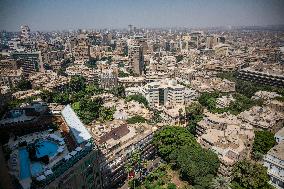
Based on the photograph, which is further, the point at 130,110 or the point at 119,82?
the point at 119,82

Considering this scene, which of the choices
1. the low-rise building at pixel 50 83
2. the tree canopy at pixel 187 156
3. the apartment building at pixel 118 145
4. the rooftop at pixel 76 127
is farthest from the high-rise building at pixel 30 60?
the tree canopy at pixel 187 156

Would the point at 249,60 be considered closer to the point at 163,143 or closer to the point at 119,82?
the point at 119,82

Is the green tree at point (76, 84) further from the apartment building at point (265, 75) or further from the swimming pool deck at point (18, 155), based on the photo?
the apartment building at point (265, 75)

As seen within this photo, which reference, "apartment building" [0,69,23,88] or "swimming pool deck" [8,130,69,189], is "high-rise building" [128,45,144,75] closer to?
"apartment building" [0,69,23,88]

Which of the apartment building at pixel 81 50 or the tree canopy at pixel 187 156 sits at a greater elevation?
the apartment building at pixel 81 50

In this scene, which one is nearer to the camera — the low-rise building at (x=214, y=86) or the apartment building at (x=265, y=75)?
the low-rise building at (x=214, y=86)

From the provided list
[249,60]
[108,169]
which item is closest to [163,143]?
[108,169]
